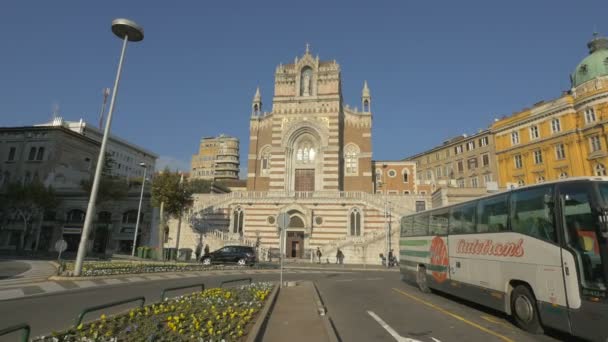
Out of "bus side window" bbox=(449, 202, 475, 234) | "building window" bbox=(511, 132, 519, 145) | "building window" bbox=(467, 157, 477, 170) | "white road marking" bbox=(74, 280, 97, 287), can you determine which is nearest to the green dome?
"building window" bbox=(511, 132, 519, 145)

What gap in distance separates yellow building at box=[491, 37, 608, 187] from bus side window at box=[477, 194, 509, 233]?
95.1ft

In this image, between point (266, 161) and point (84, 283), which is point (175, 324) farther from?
point (266, 161)

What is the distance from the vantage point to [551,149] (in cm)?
4150

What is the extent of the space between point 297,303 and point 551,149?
142 ft

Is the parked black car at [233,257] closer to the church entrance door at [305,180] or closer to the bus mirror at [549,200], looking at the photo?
the church entrance door at [305,180]

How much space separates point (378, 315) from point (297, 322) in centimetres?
270

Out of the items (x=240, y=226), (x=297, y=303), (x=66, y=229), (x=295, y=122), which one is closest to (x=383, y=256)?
(x=240, y=226)

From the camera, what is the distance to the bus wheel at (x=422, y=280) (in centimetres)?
1474

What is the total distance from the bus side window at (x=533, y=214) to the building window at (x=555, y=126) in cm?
4035

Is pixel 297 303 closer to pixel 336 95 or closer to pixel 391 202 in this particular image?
pixel 391 202

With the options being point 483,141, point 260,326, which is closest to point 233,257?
point 260,326

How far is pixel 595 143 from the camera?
3766cm

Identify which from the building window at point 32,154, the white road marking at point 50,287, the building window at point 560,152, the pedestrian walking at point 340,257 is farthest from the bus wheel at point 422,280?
the building window at point 32,154

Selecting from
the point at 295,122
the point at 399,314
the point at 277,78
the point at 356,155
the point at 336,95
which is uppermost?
the point at 277,78
